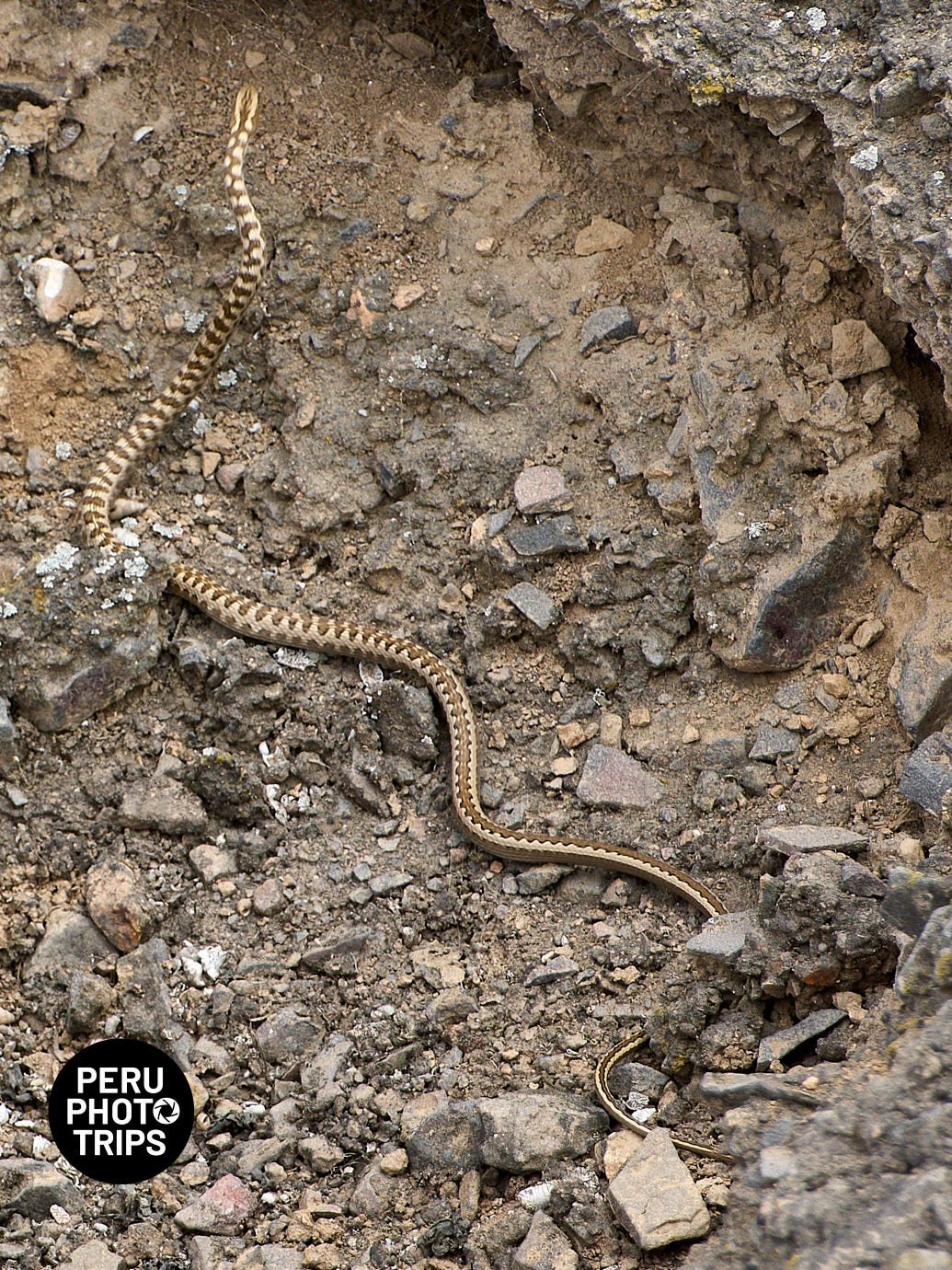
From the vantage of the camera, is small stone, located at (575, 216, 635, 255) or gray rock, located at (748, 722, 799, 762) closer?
gray rock, located at (748, 722, 799, 762)

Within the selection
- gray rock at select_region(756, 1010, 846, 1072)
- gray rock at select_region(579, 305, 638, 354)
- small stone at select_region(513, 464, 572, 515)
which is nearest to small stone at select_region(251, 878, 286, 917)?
small stone at select_region(513, 464, 572, 515)

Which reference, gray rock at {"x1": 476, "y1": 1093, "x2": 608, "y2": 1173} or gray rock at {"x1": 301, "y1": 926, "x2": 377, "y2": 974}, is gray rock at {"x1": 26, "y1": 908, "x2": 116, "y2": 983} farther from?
gray rock at {"x1": 476, "y1": 1093, "x2": 608, "y2": 1173}

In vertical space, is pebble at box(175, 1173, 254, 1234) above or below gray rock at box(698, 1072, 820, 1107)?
below

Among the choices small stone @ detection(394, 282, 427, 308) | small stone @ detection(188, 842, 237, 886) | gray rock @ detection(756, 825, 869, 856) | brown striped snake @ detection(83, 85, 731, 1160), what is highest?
small stone @ detection(394, 282, 427, 308)

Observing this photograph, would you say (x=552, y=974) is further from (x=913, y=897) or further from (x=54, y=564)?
(x=54, y=564)

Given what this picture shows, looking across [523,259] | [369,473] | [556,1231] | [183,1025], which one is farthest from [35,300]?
[556,1231]

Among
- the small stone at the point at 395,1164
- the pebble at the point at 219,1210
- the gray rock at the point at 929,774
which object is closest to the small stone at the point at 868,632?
the gray rock at the point at 929,774

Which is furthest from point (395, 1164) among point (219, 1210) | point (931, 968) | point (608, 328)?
point (608, 328)

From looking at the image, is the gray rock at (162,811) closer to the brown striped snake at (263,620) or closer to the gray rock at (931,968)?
the brown striped snake at (263,620)
